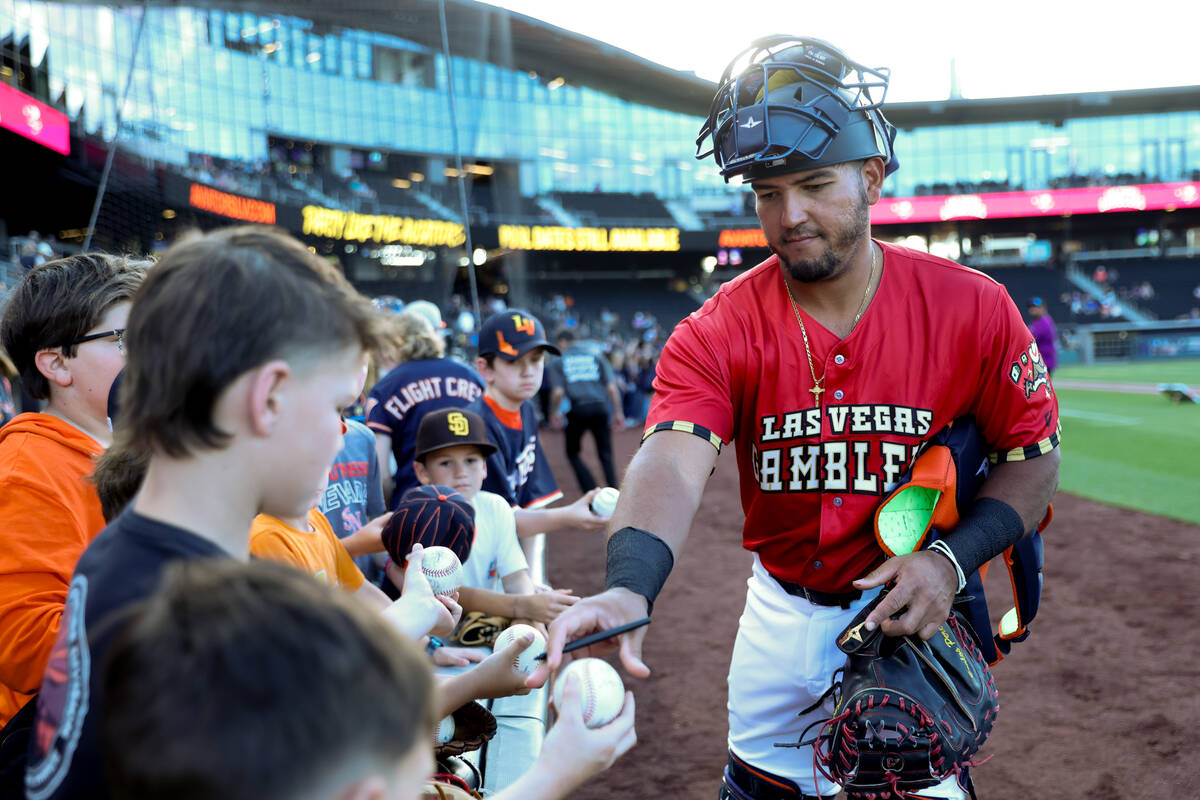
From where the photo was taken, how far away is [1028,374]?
2461 millimetres

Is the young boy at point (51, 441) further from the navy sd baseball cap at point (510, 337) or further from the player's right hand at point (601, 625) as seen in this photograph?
the navy sd baseball cap at point (510, 337)

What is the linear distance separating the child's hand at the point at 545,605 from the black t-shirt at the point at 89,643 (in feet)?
6.87

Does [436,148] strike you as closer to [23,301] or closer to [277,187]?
[277,187]

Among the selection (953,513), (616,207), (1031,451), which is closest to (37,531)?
(953,513)

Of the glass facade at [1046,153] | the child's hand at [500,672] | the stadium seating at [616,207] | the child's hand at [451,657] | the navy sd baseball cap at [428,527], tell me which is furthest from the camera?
the glass facade at [1046,153]

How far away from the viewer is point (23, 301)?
7.97 feet

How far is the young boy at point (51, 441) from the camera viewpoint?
1932 mm

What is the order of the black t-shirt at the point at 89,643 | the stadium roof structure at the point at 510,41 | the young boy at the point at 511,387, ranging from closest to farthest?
the black t-shirt at the point at 89,643
the young boy at the point at 511,387
the stadium roof structure at the point at 510,41

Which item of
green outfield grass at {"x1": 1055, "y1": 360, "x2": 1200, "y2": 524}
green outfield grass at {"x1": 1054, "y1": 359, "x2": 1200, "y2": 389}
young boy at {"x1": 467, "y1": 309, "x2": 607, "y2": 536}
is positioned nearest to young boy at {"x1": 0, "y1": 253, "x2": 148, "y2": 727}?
young boy at {"x1": 467, "y1": 309, "x2": 607, "y2": 536}

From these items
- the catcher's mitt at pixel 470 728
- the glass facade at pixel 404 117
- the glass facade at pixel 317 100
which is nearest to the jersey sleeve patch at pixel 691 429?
the catcher's mitt at pixel 470 728

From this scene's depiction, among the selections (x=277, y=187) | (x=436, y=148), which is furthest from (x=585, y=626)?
(x=436, y=148)

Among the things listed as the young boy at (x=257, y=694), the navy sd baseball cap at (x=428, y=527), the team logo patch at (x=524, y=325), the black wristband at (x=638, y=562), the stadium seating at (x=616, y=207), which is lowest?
the navy sd baseball cap at (x=428, y=527)

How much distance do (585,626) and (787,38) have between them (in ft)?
5.79

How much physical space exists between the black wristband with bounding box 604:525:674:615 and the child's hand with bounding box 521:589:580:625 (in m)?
1.29
